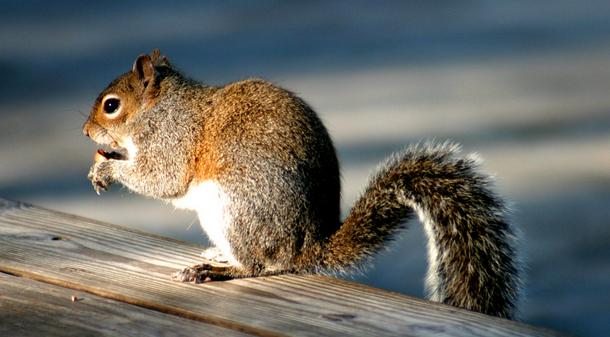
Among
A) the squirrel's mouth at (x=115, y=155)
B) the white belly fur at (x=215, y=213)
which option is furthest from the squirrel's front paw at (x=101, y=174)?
the white belly fur at (x=215, y=213)

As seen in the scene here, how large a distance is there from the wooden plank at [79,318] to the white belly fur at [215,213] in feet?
1.76

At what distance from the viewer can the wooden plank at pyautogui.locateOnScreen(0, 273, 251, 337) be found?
175 cm

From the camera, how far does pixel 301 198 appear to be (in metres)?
2.39

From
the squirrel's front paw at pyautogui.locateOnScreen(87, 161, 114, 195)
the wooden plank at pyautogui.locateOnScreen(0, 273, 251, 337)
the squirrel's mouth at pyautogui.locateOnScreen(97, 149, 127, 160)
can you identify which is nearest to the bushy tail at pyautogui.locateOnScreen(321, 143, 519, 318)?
the wooden plank at pyautogui.locateOnScreen(0, 273, 251, 337)

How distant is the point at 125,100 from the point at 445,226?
3.54 ft

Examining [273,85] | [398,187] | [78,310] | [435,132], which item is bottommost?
[78,310]

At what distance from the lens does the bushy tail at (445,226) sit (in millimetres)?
2170

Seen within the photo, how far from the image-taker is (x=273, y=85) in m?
2.62

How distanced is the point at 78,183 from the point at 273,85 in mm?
2838

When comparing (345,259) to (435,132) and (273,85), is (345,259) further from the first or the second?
(435,132)

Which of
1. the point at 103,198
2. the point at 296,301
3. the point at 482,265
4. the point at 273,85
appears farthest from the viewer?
the point at 103,198

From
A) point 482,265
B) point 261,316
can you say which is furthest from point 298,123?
point 261,316

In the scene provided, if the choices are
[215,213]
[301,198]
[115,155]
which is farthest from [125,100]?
[301,198]

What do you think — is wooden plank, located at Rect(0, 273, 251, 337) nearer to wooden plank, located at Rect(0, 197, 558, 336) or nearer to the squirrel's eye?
wooden plank, located at Rect(0, 197, 558, 336)
